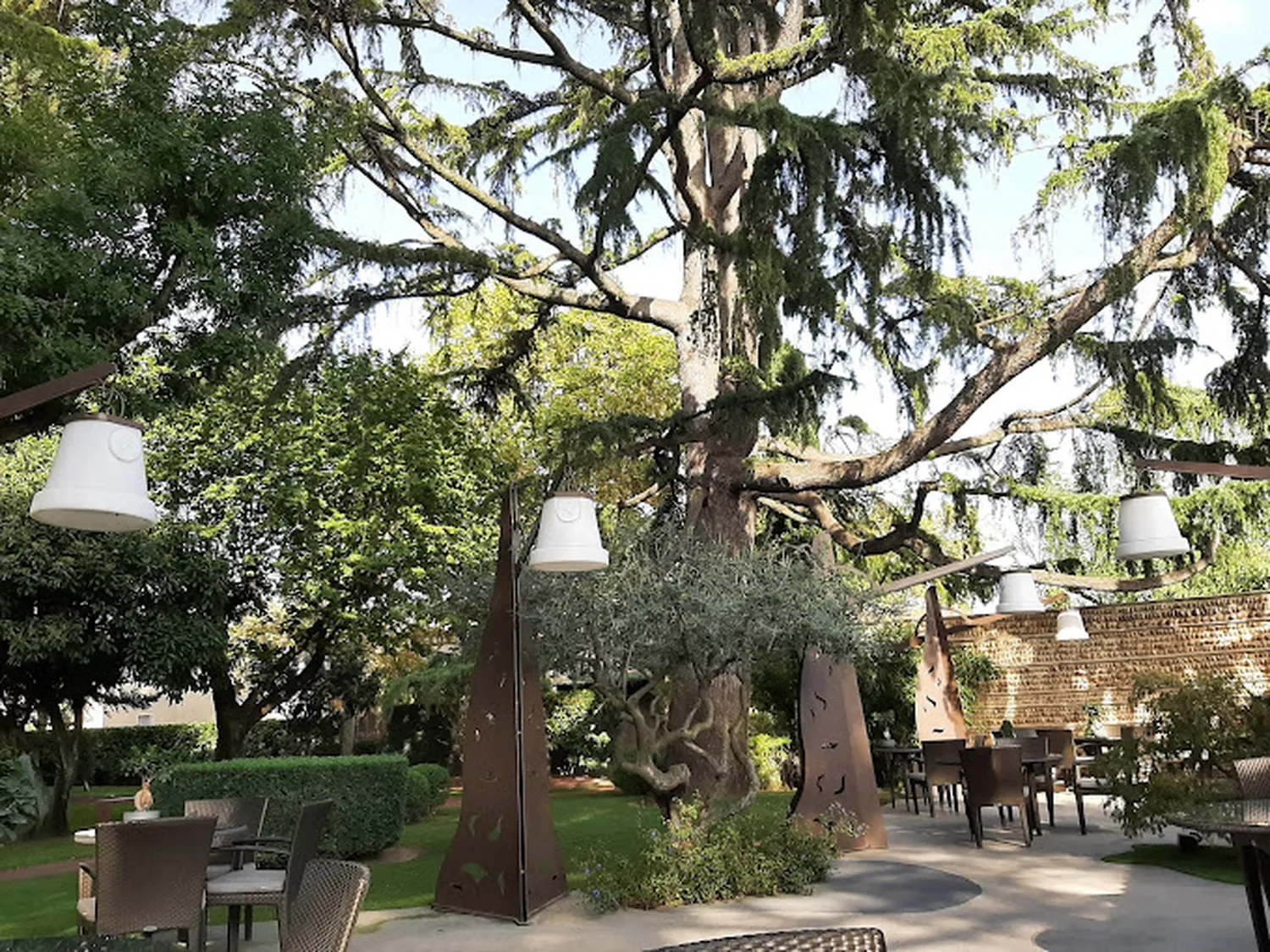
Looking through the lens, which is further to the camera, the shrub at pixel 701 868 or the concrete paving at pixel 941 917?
the shrub at pixel 701 868

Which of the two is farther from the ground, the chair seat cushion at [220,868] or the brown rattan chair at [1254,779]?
the brown rattan chair at [1254,779]

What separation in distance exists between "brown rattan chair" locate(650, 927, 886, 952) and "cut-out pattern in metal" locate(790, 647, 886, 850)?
22.7 ft

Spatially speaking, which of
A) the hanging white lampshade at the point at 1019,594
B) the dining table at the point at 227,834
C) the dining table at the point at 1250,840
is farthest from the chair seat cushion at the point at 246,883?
the hanging white lampshade at the point at 1019,594

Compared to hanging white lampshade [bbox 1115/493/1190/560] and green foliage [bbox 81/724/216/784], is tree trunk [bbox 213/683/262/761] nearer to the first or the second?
green foliage [bbox 81/724/216/784]

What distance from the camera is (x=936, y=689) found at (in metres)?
12.6

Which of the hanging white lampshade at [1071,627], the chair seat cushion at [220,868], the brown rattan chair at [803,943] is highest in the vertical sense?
the hanging white lampshade at [1071,627]

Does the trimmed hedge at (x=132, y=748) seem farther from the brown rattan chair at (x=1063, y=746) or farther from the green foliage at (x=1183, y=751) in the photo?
the green foliage at (x=1183, y=751)

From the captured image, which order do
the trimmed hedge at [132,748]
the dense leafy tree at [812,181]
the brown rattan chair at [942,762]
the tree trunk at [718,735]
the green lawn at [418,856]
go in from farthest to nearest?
1. the trimmed hedge at [132,748]
2. the brown rattan chair at [942,762]
3. the tree trunk at [718,735]
4. the green lawn at [418,856]
5. the dense leafy tree at [812,181]

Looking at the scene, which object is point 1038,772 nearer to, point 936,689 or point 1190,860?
point 936,689

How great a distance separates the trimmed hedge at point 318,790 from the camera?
9.41 metres

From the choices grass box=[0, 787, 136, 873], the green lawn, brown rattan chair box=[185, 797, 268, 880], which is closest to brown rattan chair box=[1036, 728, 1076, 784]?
the green lawn

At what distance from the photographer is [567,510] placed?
5672mm

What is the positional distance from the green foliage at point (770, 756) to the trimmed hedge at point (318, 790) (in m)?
6.99

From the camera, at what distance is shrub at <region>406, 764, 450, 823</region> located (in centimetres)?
1213
